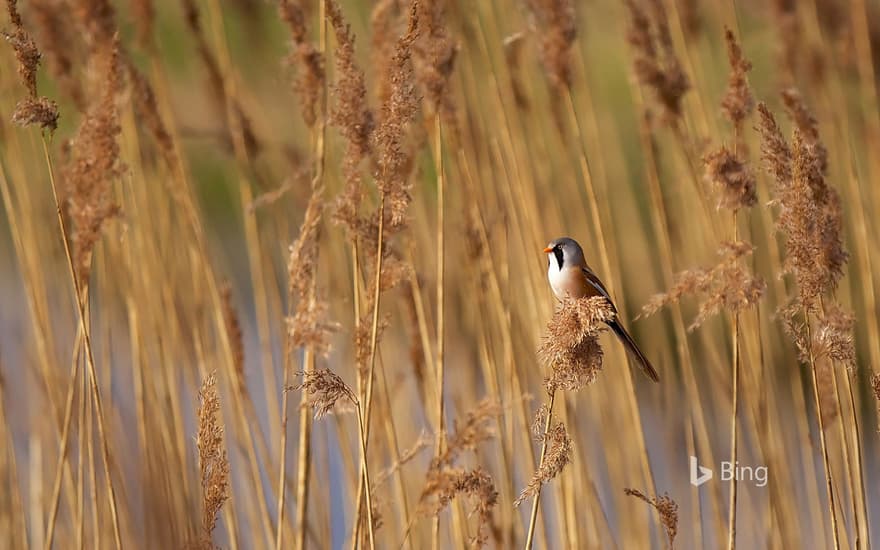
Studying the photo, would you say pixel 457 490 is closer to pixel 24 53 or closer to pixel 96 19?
pixel 24 53

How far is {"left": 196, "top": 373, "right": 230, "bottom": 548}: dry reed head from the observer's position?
1.72 metres

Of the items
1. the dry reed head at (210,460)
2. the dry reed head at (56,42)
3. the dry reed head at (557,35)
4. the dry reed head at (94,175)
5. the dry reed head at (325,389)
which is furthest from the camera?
the dry reed head at (56,42)

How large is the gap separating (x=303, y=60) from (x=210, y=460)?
1019mm

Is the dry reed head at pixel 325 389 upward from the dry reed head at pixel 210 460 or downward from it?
upward

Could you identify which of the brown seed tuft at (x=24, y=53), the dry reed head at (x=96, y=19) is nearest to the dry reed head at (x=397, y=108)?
the brown seed tuft at (x=24, y=53)

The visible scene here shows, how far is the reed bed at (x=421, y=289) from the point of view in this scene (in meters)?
1.92

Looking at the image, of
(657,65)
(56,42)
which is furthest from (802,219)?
(56,42)

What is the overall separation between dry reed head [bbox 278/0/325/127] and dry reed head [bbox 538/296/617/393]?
Result: 0.91m

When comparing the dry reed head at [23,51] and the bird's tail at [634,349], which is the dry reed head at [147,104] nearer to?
the dry reed head at [23,51]

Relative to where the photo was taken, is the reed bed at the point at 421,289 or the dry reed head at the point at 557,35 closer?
the reed bed at the point at 421,289

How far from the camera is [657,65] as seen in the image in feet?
8.93

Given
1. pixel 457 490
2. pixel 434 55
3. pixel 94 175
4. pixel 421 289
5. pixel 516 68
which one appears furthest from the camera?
pixel 516 68

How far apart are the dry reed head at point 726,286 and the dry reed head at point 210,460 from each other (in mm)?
803

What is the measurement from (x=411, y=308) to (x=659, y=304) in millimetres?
804
